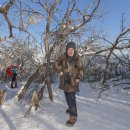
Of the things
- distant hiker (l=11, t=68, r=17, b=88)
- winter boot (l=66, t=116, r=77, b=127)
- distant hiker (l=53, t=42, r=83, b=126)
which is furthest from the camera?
distant hiker (l=11, t=68, r=17, b=88)

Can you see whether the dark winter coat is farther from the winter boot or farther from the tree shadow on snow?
the tree shadow on snow

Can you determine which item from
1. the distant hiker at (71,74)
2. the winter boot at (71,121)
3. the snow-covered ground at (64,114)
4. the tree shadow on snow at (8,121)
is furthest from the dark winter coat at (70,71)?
the tree shadow on snow at (8,121)

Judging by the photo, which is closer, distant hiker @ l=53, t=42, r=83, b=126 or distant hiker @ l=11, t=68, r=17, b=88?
distant hiker @ l=53, t=42, r=83, b=126

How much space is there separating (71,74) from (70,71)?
3.0 inches

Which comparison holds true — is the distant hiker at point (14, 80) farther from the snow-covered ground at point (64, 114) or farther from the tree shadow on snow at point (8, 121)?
the tree shadow on snow at point (8, 121)

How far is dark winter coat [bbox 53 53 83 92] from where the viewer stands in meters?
6.39

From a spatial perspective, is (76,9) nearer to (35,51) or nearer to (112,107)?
(35,51)

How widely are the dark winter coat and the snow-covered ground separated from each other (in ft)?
2.72

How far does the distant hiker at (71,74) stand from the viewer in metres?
6.38

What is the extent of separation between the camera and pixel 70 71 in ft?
21.2

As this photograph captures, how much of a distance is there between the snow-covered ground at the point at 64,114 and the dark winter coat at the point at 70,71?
83cm

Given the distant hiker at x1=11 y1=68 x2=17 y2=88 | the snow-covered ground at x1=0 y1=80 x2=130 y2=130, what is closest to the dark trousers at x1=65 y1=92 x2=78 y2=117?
the snow-covered ground at x1=0 y1=80 x2=130 y2=130

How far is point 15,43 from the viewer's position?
34.0 feet

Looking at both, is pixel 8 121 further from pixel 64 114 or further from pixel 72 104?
pixel 72 104
